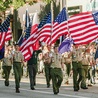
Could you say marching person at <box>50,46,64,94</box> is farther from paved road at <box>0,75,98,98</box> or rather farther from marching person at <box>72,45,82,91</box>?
marching person at <box>72,45,82,91</box>

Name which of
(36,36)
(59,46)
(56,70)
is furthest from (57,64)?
(36,36)

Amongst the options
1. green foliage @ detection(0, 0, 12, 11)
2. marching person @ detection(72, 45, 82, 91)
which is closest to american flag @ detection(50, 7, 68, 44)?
marching person @ detection(72, 45, 82, 91)

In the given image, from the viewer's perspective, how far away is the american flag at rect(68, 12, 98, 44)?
17688mm

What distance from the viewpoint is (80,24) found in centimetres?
1792

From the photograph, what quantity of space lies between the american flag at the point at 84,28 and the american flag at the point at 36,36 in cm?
131

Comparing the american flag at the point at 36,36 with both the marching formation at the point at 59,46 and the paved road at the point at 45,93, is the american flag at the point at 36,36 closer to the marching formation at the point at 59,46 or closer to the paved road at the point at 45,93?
the marching formation at the point at 59,46

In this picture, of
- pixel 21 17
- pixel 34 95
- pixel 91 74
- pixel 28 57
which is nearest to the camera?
pixel 34 95

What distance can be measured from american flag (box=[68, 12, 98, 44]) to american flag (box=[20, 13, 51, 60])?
4.31ft

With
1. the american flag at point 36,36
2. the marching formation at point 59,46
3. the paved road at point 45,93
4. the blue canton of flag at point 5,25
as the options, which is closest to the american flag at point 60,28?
the marching formation at point 59,46

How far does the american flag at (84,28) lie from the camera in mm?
17688

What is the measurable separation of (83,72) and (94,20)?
2.12 metres

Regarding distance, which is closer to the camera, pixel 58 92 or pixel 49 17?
pixel 58 92

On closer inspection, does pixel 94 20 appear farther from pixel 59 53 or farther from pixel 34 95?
pixel 34 95

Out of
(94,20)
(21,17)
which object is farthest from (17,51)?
(21,17)
